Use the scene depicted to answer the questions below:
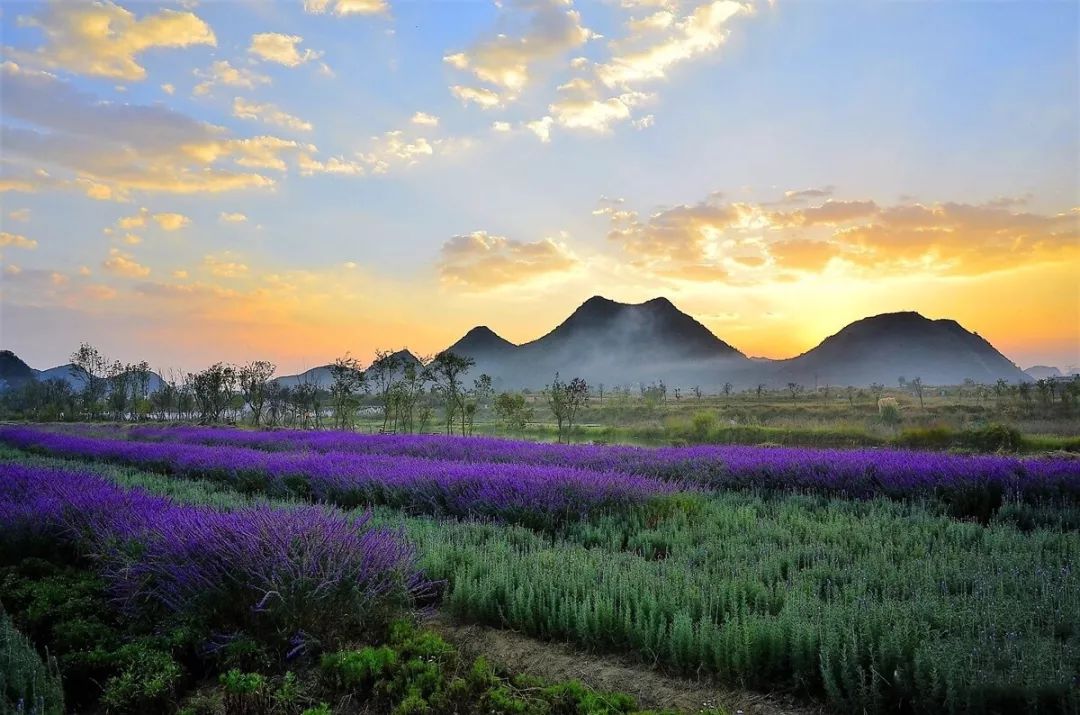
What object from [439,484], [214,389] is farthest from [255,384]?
[439,484]

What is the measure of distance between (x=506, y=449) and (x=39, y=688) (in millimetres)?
11847

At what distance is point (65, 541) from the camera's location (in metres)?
5.93

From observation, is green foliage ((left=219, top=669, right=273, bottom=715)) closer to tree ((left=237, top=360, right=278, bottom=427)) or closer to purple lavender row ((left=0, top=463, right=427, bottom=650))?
purple lavender row ((left=0, top=463, right=427, bottom=650))

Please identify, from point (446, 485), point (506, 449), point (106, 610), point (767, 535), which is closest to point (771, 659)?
point (767, 535)

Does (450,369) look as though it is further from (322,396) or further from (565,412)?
(322,396)

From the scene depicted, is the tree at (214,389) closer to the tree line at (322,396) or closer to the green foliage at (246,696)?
the tree line at (322,396)

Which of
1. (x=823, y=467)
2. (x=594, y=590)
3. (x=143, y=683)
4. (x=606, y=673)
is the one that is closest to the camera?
(x=143, y=683)

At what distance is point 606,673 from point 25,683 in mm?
2922

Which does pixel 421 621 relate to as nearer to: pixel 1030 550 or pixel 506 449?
pixel 1030 550

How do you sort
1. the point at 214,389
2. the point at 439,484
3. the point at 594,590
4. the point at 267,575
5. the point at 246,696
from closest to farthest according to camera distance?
the point at 246,696, the point at 267,575, the point at 594,590, the point at 439,484, the point at 214,389

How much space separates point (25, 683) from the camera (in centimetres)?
294

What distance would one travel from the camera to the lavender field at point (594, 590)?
304 centimetres

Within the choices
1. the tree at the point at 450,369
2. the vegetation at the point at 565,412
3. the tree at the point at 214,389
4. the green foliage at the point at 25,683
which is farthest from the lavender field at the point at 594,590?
the tree at the point at 214,389

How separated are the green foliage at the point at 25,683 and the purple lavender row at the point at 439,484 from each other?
4.69 metres
